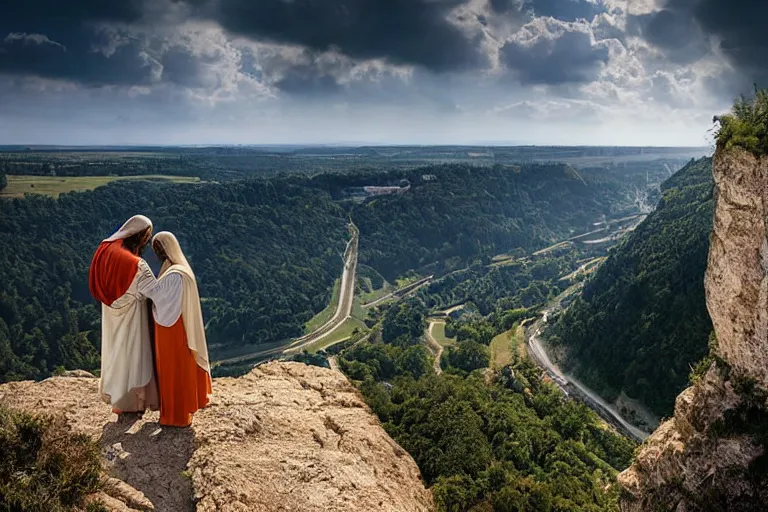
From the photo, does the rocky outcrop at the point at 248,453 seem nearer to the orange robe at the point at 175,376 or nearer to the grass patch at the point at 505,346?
the orange robe at the point at 175,376

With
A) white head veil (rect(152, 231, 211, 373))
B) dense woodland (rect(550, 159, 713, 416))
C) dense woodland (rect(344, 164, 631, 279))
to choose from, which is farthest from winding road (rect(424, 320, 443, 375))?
white head veil (rect(152, 231, 211, 373))

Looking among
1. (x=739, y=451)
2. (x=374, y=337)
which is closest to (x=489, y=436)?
(x=739, y=451)

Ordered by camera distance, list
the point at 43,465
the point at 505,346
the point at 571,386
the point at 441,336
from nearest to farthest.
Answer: the point at 43,465, the point at 571,386, the point at 505,346, the point at 441,336

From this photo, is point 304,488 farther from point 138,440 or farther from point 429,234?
point 429,234

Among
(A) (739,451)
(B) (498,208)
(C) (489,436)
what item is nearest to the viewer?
(A) (739,451)

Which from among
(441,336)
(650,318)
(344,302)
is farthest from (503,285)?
(650,318)

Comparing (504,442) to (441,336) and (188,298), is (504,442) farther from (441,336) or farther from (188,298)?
(441,336)

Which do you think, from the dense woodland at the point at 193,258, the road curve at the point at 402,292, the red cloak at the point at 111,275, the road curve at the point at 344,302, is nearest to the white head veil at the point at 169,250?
the red cloak at the point at 111,275
